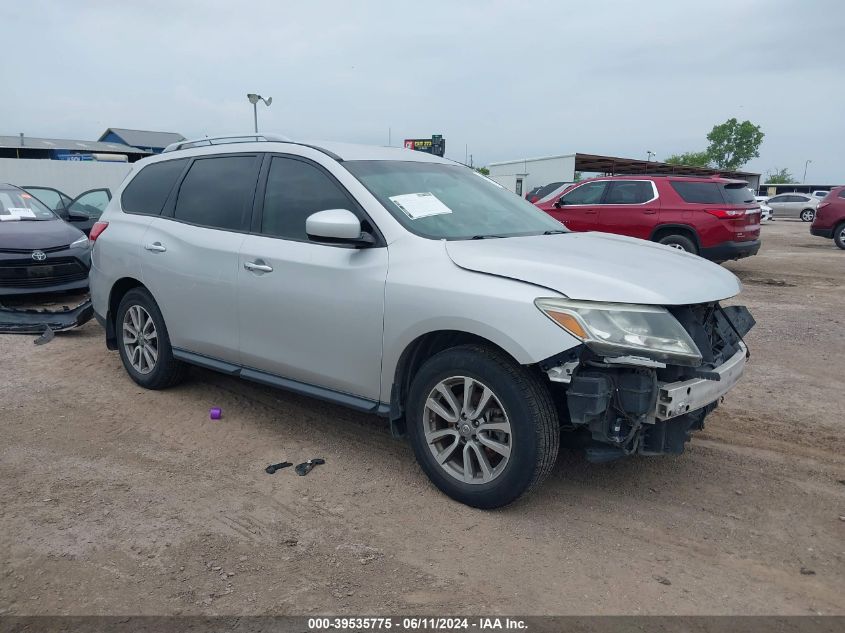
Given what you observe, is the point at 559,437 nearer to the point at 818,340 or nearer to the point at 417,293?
the point at 417,293

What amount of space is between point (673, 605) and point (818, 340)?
517 cm

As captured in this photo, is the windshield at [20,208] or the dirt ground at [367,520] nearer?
the dirt ground at [367,520]

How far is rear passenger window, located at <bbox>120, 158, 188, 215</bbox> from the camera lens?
4.93 m

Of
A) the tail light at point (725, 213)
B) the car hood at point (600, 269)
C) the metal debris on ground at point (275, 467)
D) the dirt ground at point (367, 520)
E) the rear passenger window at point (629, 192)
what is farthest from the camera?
the rear passenger window at point (629, 192)

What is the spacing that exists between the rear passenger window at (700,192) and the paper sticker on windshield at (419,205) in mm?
8378

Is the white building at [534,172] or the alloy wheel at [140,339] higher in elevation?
the white building at [534,172]

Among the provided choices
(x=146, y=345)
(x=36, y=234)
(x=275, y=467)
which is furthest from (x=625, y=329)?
(x=36, y=234)

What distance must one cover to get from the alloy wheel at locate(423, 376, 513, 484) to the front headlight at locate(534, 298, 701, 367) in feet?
1.69

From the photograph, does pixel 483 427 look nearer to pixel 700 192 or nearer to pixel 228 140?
pixel 228 140

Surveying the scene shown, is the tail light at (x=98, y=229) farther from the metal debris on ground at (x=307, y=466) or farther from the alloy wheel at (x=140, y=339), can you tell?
the metal debris on ground at (x=307, y=466)

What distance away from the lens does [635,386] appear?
112 inches

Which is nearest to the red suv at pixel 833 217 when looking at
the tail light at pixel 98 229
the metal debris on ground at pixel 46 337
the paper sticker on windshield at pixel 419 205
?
the paper sticker on windshield at pixel 419 205

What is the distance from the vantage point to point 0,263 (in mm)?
7570

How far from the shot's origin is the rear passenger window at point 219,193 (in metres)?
4.27
